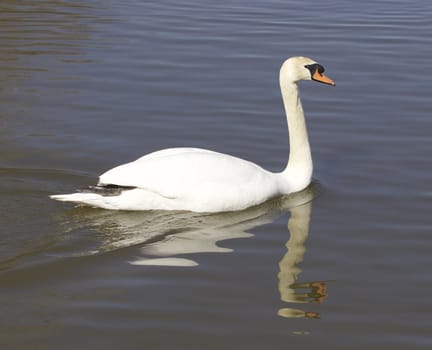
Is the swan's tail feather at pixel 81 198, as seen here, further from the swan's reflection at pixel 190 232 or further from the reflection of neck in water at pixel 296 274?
the reflection of neck in water at pixel 296 274

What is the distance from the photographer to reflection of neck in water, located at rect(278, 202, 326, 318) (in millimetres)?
6809

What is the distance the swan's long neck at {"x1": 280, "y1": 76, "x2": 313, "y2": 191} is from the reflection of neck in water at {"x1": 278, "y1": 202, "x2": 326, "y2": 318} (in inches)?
17.9

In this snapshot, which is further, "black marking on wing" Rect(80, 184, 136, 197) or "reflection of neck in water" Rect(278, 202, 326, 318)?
"black marking on wing" Rect(80, 184, 136, 197)

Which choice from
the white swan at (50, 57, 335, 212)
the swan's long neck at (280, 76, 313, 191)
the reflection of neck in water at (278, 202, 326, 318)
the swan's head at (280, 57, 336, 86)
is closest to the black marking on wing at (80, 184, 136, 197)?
the white swan at (50, 57, 335, 212)

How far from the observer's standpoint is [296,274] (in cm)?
729

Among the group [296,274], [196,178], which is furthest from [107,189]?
[296,274]

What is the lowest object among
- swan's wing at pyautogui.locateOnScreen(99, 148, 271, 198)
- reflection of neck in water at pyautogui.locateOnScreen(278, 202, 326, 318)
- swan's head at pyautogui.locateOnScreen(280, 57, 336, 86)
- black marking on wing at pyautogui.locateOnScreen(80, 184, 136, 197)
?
reflection of neck in water at pyautogui.locateOnScreen(278, 202, 326, 318)

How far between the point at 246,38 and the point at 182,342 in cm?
865

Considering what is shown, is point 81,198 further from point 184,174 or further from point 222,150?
point 222,150

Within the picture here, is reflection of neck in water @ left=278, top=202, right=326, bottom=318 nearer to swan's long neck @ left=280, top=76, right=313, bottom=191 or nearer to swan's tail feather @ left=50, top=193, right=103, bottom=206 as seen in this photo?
swan's long neck @ left=280, top=76, right=313, bottom=191

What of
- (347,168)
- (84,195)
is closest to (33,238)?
(84,195)

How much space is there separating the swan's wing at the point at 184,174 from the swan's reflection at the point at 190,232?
213 mm

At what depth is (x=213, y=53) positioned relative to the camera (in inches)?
534

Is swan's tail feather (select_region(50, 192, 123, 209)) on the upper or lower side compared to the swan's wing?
lower
